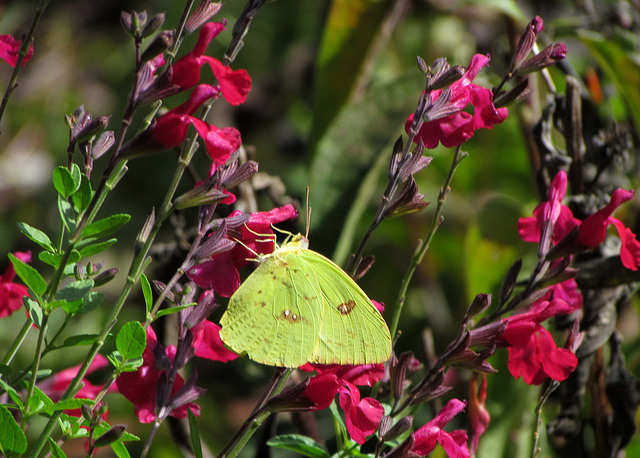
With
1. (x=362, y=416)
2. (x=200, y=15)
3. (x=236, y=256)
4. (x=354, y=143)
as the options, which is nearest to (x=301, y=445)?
(x=362, y=416)

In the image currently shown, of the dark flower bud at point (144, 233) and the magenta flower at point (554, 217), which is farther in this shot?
the magenta flower at point (554, 217)

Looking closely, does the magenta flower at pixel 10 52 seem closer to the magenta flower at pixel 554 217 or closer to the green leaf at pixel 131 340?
the green leaf at pixel 131 340

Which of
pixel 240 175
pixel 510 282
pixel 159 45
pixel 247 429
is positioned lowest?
pixel 247 429

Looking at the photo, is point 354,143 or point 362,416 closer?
point 362,416

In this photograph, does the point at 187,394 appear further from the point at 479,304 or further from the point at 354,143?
the point at 354,143

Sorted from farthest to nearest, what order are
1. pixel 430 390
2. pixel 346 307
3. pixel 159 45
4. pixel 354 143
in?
pixel 354 143
pixel 346 307
pixel 430 390
pixel 159 45

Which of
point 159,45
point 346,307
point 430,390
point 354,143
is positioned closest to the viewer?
point 159,45

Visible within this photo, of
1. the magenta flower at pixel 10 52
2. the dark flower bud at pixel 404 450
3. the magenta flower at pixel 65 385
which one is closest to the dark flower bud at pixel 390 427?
the dark flower bud at pixel 404 450

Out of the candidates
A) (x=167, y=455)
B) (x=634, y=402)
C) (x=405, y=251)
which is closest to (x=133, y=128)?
(x=405, y=251)
